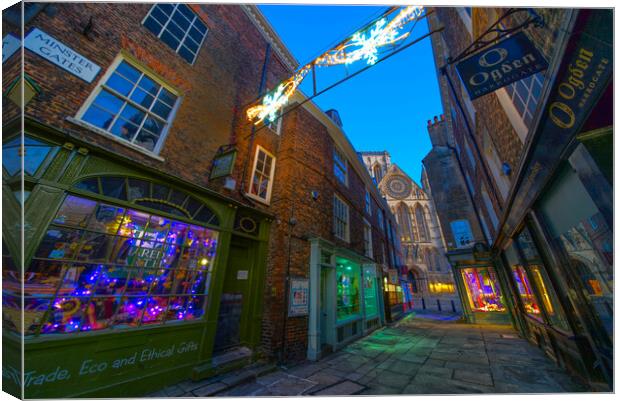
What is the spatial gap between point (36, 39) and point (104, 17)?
163 centimetres

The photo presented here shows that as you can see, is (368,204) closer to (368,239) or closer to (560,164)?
(368,239)

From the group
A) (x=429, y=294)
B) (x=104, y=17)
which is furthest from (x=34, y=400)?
(x=429, y=294)

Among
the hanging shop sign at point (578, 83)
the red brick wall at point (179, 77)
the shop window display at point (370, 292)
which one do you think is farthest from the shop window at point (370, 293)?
the hanging shop sign at point (578, 83)

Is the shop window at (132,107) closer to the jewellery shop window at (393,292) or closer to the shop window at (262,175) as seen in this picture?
the shop window at (262,175)

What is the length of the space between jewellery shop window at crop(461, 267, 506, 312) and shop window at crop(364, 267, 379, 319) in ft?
19.5

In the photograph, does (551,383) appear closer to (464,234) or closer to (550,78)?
(550,78)

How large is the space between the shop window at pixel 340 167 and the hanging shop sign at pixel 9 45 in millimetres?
8743

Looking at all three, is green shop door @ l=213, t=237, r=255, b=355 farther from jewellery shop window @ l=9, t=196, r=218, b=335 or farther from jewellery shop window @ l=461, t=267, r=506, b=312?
jewellery shop window @ l=461, t=267, r=506, b=312

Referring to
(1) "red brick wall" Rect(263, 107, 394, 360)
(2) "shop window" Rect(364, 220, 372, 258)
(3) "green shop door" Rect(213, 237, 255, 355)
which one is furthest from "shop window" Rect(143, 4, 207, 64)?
(2) "shop window" Rect(364, 220, 372, 258)

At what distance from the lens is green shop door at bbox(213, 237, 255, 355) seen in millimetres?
5125

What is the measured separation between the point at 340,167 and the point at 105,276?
905 cm

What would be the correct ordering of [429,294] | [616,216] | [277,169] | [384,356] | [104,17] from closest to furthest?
[616,216] < [104,17] < [384,356] < [277,169] < [429,294]

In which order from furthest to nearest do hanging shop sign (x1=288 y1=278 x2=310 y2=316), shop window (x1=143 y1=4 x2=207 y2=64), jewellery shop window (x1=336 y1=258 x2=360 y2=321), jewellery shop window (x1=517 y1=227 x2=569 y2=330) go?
jewellery shop window (x1=336 y1=258 x2=360 y2=321) → shop window (x1=143 y1=4 x2=207 y2=64) → hanging shop sign (x1=288 y1=278 x2=310 y2=316) → jewellery shop window (x1=517 y1=227 x2=569 y2=330)

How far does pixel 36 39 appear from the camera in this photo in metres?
3.69
